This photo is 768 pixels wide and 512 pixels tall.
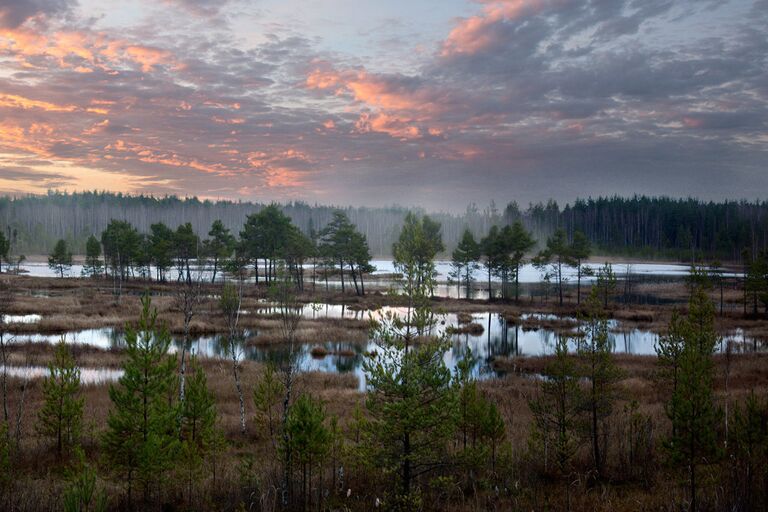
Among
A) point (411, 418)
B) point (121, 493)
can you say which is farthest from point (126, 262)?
point (411, 418)

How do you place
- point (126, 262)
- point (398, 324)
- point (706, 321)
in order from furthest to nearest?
point (126, 262)
point (706, 321)
point (398, 324)

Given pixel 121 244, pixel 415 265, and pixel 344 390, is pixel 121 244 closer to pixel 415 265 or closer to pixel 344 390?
pixel 344 390

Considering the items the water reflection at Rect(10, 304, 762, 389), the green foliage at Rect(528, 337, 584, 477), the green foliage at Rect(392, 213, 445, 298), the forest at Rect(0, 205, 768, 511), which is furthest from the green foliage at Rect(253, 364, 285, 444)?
the water reflection at Rect(10, 304, 762, 389)

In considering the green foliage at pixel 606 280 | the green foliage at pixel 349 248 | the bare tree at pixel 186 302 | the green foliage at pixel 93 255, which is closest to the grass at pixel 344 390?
the bare tree at pixel 186 302

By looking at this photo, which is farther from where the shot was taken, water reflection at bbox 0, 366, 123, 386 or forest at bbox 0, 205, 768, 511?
water reflection at bbox 0, 366, 123, 386

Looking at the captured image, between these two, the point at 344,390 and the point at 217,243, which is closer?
the point at 344,390

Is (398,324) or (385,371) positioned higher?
(398,324)

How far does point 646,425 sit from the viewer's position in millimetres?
18469

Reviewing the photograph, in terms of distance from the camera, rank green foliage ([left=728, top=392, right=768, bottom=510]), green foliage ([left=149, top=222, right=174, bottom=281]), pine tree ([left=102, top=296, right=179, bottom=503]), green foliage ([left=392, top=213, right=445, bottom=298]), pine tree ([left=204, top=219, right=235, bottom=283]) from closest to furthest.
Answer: green foliage ([left=728, top=392, right=768, bottom=510])
pine tree ([left=102, top=296, right=179, bottom=503])
green foliage ([left=392, top=213, right=445, bottom=298])
pine tree ([left=204, top=219, right=235, bottom=283])
green foliage ([left=149, top=222, right=174, bottom=281])

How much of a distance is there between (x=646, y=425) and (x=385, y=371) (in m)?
11.8

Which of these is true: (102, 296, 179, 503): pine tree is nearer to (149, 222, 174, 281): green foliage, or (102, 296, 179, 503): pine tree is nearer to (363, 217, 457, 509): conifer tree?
(363, 217, 457, 509): conifer tree

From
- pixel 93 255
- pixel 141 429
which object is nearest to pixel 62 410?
pixel 141 429

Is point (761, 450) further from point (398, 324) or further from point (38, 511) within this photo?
point (38, 511)

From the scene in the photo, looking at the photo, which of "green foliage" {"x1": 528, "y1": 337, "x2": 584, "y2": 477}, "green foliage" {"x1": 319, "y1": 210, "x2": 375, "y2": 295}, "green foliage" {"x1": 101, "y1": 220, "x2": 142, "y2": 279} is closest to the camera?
"green foliage" {"x1": 528, "y1": 337, "x2": 584, "y2": 477}
